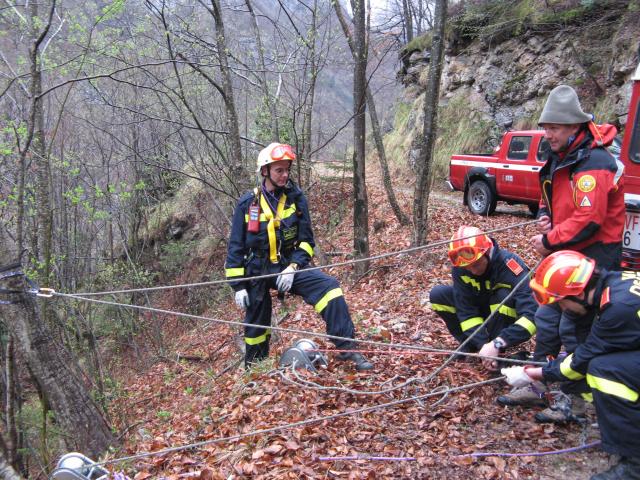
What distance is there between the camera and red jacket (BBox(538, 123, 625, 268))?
128 inches

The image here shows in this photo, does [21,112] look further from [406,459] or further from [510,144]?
[510,144]

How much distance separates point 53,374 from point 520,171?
9.74 m

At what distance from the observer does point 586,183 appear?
3.28 meters

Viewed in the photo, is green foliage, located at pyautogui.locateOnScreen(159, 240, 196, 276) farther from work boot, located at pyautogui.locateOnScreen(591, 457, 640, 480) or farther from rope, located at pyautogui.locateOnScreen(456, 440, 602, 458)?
work boot, located at pyautogui.locateOnScreen(591, 457, 640, 480)

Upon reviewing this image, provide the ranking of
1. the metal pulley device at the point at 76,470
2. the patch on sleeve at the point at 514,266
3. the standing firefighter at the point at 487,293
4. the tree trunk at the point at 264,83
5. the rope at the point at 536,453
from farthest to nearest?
1. the tree trunk at the point at 264,83
2. the patch on sleeve at the point at 514,266
3. the standing firefighter at the point at 487,293
4. the metal pulley device at the point at 76,470
5. the rope at the point at 536,453

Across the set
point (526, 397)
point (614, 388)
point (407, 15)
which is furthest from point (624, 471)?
point (407, 15)

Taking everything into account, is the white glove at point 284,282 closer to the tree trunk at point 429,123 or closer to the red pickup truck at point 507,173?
the tree trunk at point 429,123

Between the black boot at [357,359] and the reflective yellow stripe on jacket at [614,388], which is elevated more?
the reflective yellow stripe on jacket at [614,388]

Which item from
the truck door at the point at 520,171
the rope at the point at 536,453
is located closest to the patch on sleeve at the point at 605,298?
the rope at the point at 536,453

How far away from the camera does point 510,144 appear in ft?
35.5

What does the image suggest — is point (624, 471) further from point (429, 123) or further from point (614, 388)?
point (429, 123)

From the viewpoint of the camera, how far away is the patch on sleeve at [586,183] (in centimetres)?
325

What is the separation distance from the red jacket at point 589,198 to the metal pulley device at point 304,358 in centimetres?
222

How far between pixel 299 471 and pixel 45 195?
5.07 m
